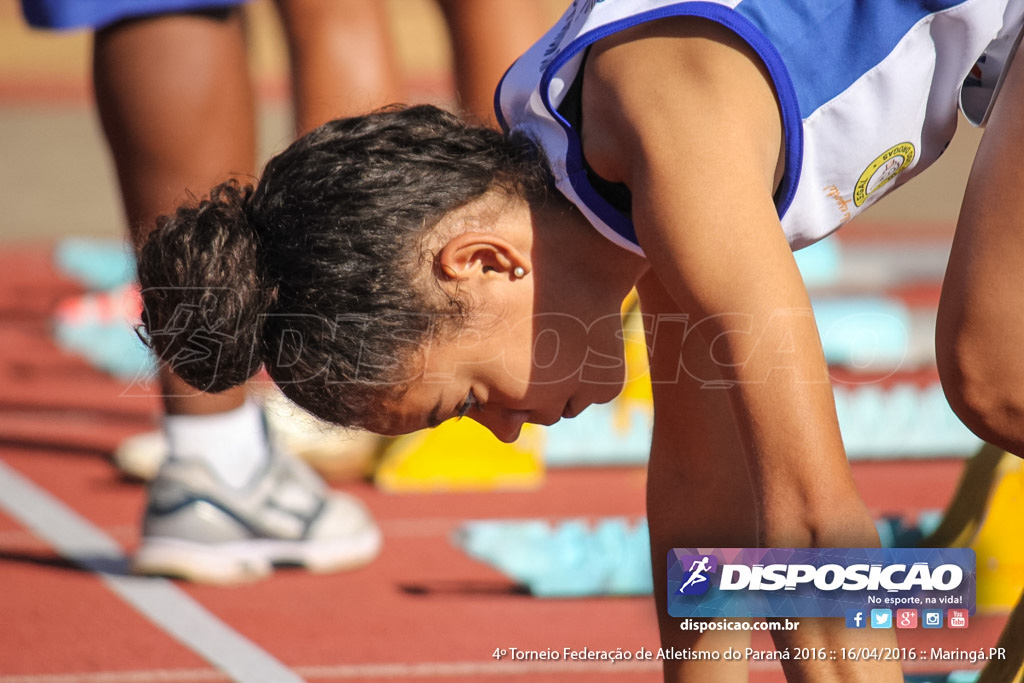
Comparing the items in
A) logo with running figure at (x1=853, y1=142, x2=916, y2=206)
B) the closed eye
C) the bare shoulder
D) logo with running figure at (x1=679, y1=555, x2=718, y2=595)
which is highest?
the bare shoulder

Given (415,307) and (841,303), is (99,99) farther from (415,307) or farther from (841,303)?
(841,303)

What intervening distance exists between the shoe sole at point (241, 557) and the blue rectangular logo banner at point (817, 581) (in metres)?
1.02

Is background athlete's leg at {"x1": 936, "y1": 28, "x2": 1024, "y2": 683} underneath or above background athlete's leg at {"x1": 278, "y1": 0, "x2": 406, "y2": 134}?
underneath

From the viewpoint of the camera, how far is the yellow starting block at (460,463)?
3.07 metres

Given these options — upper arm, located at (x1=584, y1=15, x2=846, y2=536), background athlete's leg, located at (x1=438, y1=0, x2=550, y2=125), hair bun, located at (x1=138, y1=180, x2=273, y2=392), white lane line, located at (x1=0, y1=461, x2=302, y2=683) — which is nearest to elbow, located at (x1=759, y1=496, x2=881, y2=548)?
upper arm, located at (x1=584, y1=15, x2=846, y2=536)

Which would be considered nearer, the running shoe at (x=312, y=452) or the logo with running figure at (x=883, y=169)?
the logo with running figure at (x=883, y=169)

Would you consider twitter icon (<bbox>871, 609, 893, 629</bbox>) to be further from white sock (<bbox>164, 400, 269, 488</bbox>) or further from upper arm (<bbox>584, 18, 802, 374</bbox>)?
white sock (<bbox>164, 400, 269, 488</bbox>)

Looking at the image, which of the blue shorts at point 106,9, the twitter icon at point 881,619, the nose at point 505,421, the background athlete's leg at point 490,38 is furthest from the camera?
the background athlete's leg at point 490,38

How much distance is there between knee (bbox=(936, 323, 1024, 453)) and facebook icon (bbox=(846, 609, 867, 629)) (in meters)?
0.37

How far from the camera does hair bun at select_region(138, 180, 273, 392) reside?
59.2 inches

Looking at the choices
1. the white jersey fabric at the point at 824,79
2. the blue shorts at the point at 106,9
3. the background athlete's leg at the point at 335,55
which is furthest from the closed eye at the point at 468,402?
the background athlete's leg at the point at 335,55

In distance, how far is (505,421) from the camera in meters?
1.61

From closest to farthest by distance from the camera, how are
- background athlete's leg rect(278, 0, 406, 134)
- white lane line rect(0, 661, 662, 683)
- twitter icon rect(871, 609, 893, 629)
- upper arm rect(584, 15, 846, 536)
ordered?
upper arm rect(584, 15, 846, 536), twitter icon rect(871, 609, 893, 629), white lane line rect(0, 661, 662, 683), background athlete's leg rect(278, 0, 406, 134)

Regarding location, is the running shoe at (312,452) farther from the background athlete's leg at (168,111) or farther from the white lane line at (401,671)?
the white lane line at (401,671)
